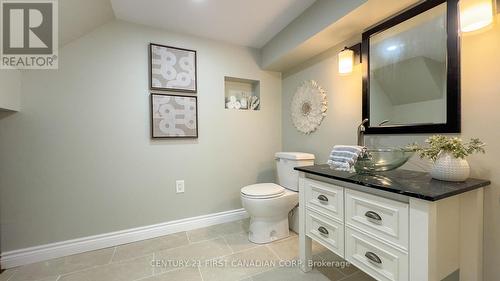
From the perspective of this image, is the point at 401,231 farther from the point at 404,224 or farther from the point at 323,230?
the point at 323,230

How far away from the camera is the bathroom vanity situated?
842mm

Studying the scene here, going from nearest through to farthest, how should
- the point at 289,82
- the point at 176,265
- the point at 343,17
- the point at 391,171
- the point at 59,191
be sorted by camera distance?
the point at 391,171
the point at 343,17
the point at 176,265
the point at 59,191
the point at 289,82

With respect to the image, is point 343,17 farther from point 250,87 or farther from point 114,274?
point 114,274

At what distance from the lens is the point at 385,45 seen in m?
1.48

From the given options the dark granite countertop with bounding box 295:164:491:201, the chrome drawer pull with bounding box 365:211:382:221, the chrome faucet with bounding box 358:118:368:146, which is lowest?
the chrome drawer pull with bounding box 365:211:382:221

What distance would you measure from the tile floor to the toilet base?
0.06 m

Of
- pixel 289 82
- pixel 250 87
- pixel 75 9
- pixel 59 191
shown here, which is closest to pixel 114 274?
pixel 59 191

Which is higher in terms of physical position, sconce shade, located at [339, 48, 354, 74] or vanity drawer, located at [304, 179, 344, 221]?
sconce shade, located at [339, 48, 354, 74]

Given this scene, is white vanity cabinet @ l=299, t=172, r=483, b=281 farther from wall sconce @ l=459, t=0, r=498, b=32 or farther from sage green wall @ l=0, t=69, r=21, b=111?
sage green wall @ l=0, t=69, r=21, b=111

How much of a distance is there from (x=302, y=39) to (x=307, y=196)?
1315 millimetres

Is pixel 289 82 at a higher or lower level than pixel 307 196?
higher

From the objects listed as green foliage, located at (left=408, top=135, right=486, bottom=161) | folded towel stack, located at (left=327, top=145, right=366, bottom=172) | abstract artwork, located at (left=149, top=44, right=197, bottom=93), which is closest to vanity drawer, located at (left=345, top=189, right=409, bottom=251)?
folded towel stack, located at (left=327, top=145, right=366, bottom=172)

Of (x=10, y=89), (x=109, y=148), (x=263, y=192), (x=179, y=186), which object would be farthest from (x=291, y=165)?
(x=10, y=89)

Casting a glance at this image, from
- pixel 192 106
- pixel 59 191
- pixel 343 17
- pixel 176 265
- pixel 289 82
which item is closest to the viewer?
pixel 343 17
